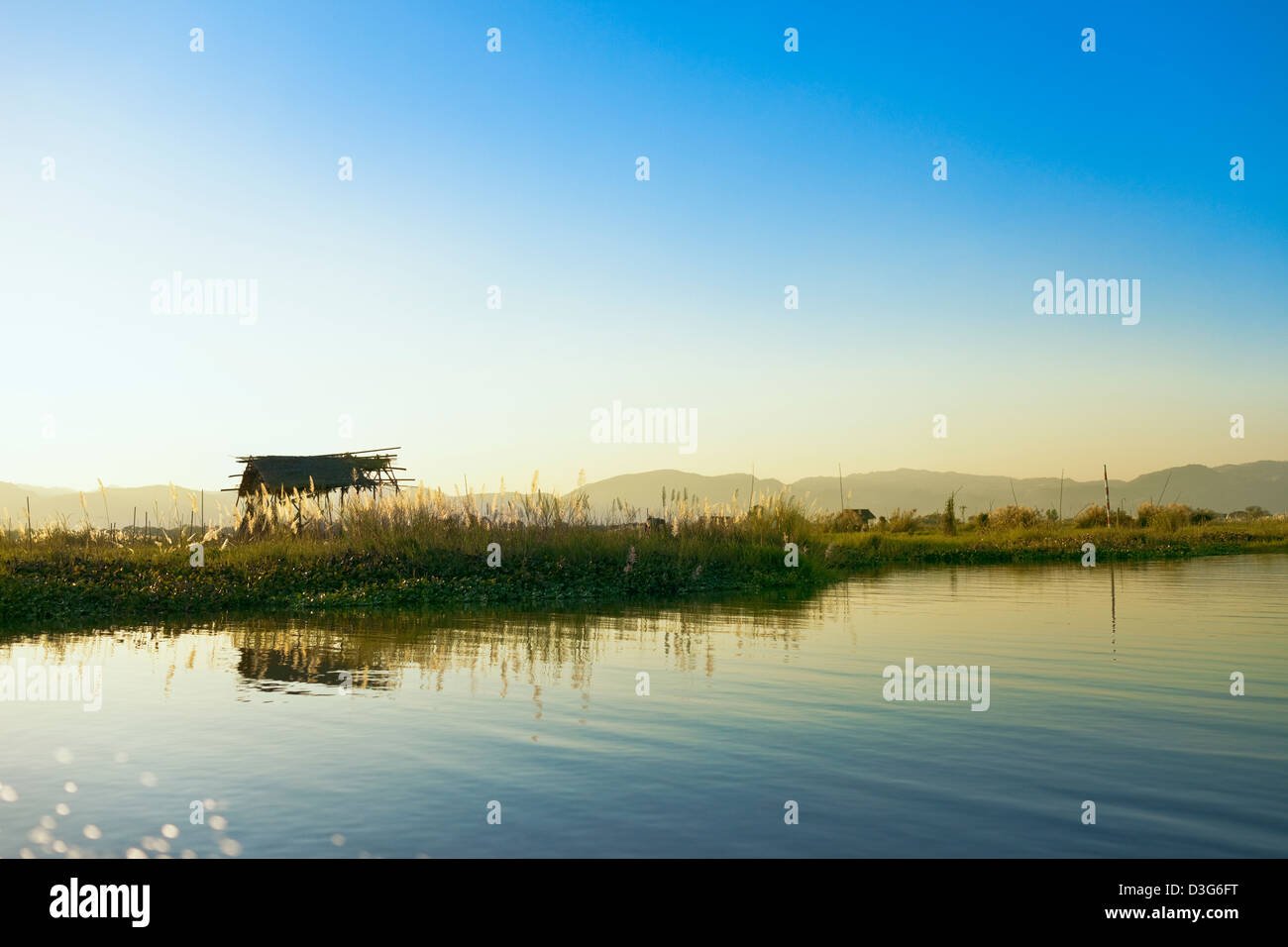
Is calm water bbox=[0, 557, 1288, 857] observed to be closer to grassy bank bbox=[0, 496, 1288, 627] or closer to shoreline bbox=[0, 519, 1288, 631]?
shoreline bbox=[0, 519, 1288, 631]

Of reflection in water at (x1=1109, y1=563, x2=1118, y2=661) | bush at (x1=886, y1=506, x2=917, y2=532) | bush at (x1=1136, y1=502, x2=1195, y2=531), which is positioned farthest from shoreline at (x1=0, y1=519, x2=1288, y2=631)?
bush at (x1=1136, y1=502, x2=1195, y2=531)

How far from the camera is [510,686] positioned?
35.0 feet

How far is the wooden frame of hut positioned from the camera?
3716cm

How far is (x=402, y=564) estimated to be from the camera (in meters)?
22.8

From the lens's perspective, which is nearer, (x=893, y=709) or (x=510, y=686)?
(x=893, y=709)

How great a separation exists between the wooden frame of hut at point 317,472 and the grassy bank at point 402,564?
23.2 feet

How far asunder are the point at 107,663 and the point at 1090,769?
11.6 meters

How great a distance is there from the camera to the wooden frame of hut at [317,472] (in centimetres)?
3716

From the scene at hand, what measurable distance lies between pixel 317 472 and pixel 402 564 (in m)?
17.1

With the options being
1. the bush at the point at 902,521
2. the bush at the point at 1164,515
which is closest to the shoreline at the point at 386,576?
the bush at the point at 902,521
